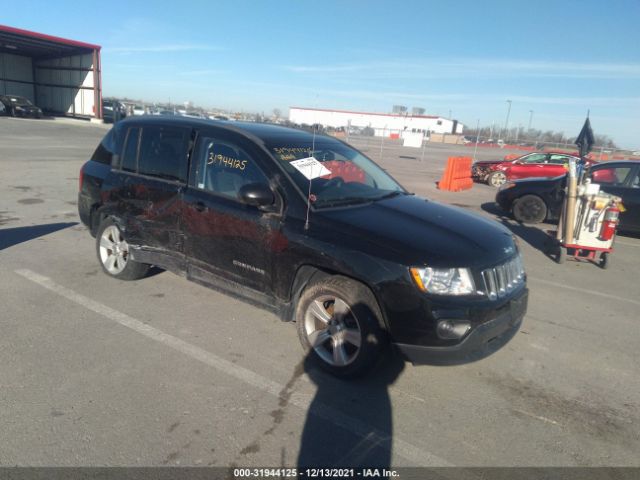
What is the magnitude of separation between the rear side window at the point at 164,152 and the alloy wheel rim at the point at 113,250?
2.74 feet

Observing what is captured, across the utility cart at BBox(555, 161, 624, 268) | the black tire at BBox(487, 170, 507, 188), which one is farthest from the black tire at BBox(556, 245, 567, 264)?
the black tire at BBox(487, 170, 507, 188)

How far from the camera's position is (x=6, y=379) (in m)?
3.21

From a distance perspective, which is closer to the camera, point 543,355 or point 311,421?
point 311,421

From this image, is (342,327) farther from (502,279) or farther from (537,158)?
(537,158)

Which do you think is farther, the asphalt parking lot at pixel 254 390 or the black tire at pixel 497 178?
the black tire at pixel 497 178

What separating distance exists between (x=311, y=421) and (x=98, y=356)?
71.5 inches

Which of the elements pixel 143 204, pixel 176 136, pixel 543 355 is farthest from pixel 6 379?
pixel 543 355

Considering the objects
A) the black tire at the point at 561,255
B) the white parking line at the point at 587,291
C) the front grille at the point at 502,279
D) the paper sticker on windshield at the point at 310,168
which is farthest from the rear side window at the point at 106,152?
the black tire at the point at 561,255

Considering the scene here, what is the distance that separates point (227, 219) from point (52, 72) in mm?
45436

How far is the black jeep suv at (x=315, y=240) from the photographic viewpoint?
10.2 ft

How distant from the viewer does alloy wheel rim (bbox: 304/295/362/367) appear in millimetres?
3377

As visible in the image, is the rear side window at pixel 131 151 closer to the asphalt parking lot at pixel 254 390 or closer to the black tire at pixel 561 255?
the asphalt parking lot at pixel 254 390

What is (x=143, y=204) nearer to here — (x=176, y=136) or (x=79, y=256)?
(x=176, y=136)

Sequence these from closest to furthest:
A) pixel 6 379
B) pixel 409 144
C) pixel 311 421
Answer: pixel 311 421
pixel 6 379
pixel 409 144
